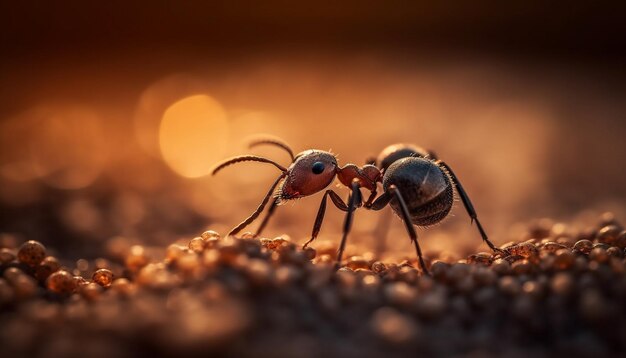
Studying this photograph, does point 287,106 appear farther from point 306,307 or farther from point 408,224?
point 306,307

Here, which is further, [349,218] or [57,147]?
[57,147]

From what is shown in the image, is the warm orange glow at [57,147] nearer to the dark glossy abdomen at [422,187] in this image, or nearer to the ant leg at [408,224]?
the dark glossy abdomen at [422,187]

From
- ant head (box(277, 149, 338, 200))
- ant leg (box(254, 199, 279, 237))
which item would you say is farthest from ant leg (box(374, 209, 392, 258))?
ant leg (box(254, 199, 279, 237))

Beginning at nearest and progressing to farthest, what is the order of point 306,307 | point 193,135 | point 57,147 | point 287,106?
1. point 306,307
2. point 57,147
3. point 193,135
4. point 287,106

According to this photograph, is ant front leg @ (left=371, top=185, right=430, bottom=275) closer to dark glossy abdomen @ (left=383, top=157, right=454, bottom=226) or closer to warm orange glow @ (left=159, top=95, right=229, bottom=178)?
dark glossy abdomen @ (left=383, top=157, right=454, bottom=226)

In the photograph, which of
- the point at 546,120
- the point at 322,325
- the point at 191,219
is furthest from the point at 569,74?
the point at 322,325

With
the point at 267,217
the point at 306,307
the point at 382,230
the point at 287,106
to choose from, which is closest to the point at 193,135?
the point at 287,106
